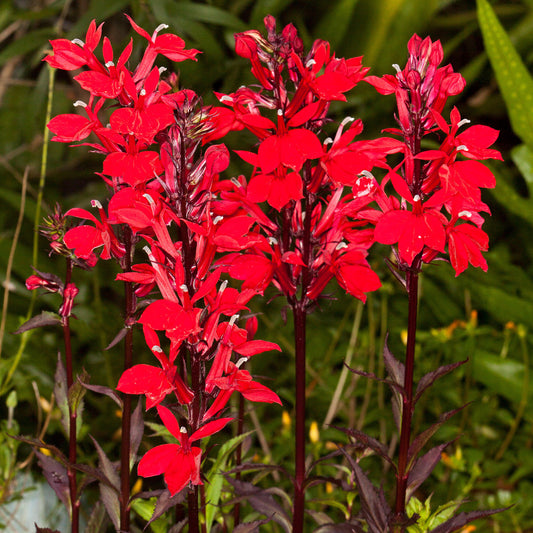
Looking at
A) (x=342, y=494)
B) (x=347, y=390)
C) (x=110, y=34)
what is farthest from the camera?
(x=110, y=34)

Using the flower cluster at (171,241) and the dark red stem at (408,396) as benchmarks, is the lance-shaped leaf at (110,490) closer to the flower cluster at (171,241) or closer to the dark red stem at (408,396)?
the flower cluster at (171,241)

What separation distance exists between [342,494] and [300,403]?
0.37 metres

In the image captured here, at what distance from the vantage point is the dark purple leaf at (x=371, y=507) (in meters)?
0.52

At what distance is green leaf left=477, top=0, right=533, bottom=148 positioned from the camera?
112cm

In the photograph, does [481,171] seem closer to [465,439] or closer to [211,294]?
[211,294]

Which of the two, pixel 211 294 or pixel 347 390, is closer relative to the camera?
pixel 211 294

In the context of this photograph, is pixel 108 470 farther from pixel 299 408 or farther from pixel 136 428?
pixel 299 408

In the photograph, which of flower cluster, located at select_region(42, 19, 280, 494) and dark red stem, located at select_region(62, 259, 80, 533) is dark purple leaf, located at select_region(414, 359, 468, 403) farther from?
dark red stem, located at select_region(62, 259, 80, 533)

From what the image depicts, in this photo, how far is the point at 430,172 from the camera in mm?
484

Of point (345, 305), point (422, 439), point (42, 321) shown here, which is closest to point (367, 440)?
point (422, 439)

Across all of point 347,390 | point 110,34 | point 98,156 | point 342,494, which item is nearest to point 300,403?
point 342,494

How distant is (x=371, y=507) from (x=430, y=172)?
252 millimetres

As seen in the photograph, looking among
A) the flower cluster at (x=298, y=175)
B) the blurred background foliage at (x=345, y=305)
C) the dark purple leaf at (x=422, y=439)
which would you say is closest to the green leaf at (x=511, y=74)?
the blurred background foliage at (x=345, y=305)

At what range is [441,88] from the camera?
1.55ft
